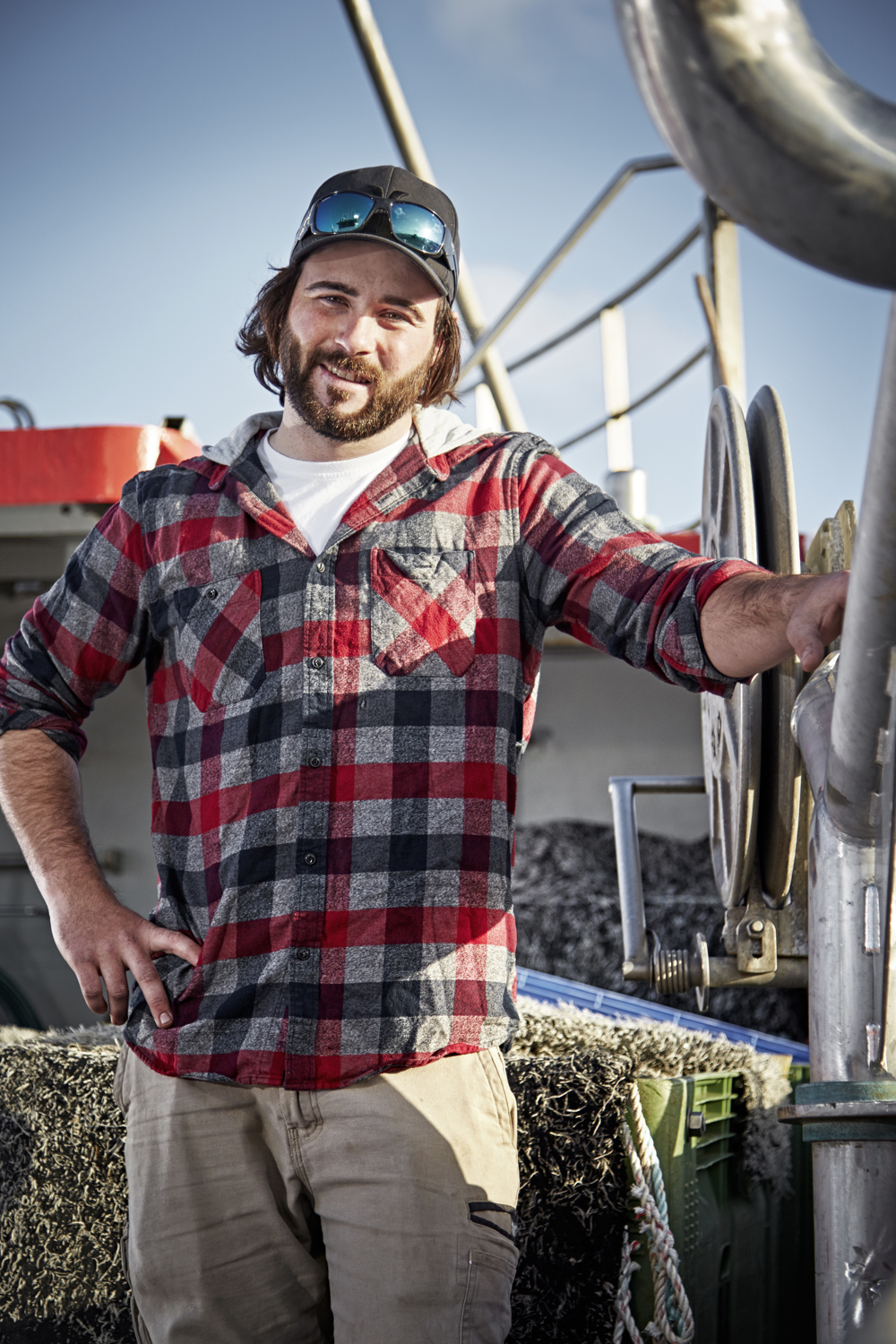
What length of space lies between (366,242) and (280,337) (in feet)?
1.00

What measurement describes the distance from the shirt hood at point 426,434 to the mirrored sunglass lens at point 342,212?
0.90ft

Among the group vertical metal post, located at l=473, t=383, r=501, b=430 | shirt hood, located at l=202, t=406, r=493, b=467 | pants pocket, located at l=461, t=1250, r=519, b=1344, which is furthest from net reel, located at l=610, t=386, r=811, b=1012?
vertical metal post, located at l=473, t=383, r=501, b=430

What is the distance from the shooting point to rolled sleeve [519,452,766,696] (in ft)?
4.18

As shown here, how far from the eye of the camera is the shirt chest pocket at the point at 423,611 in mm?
1455

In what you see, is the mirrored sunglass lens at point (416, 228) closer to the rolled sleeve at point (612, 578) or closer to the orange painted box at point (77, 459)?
the rolled sleeve at point (612, 578)

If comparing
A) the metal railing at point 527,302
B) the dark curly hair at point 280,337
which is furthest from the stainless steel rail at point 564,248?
the dark curly hair at point 280,337

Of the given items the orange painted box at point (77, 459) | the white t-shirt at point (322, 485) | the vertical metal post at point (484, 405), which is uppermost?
the vertical metal post at point (484, 405)

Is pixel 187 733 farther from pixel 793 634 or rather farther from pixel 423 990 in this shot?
pixel 793 634

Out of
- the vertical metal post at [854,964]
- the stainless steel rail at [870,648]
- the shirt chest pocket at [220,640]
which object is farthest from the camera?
the shirt chest pocket at [220,640]

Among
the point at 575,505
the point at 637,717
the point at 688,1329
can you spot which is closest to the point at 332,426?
the point at 575,505

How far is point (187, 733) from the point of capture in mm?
1534

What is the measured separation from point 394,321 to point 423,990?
0.92m

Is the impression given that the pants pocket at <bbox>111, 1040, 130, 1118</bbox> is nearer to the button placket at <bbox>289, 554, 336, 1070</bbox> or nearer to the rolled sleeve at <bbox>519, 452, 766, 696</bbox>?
the button placket at <bbox>289, 554, 336, 1070</bbox>

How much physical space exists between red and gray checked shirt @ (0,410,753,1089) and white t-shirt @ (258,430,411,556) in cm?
4
